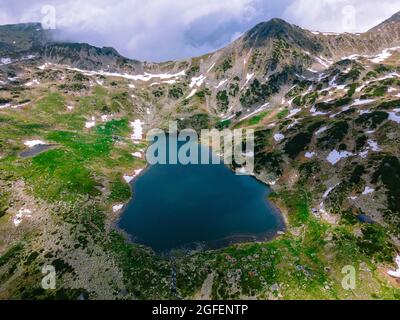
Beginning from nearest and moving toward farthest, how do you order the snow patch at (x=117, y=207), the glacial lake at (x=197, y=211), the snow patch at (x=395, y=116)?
the glacial lake at (x=197, y=211) → the snow patch at (x=117, y=207) → the snow patch at (x=395, y=116)

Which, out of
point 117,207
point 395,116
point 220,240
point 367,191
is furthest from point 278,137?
point 117,207

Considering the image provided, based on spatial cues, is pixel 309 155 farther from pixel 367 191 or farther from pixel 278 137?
pixel 367 191

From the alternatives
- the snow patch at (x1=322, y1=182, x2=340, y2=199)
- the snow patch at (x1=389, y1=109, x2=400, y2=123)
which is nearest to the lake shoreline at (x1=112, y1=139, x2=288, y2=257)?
the snow patch at (x1=322, y1=182, x2=340, y2=199)

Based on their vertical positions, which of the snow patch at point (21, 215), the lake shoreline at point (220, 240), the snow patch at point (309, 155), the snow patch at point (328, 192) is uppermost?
the snow patch at point (309, 155)

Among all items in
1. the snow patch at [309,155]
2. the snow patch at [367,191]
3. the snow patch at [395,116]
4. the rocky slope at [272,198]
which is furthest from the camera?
the snow patch at [309,155]

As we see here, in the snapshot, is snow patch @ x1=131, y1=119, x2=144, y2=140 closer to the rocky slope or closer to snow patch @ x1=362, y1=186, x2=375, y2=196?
the rocky slope

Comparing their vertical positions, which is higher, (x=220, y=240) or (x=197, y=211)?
(x=197, y=211)

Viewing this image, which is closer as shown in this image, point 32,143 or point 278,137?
point 278,137

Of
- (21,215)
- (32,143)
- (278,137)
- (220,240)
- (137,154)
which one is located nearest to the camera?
(220,240)

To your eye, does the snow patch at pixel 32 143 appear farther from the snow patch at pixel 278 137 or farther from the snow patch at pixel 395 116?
the snow patch at pixel 395 116

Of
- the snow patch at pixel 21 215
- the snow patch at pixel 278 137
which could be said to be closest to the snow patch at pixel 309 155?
the snow patch at pixel 278 137
